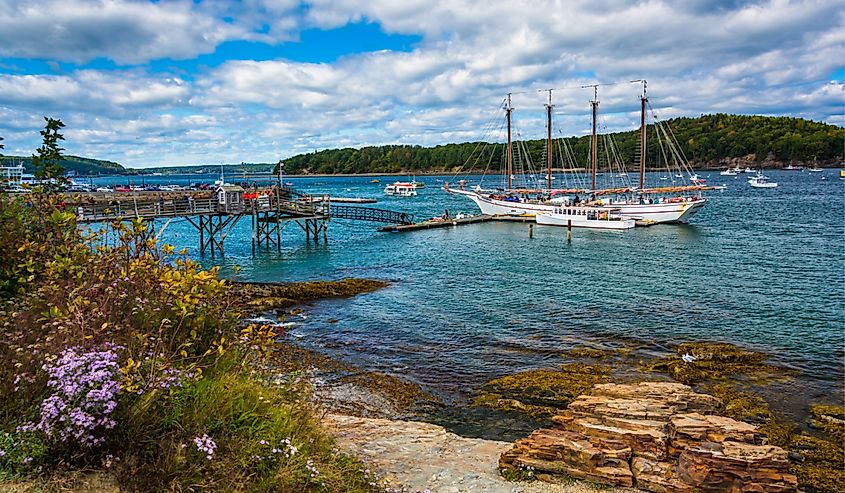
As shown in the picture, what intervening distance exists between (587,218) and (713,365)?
44294 mm

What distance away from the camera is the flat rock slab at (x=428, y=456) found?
8.96 meters

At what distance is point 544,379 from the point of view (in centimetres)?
1703

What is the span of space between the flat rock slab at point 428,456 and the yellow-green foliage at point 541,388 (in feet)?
8.90

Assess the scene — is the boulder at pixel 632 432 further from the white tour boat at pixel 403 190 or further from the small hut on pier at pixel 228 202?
the white tour boat at pixel 403 190

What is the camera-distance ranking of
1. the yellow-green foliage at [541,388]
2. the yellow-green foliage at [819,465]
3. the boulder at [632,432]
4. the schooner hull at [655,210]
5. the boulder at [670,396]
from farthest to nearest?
the schooner hull at [655,210], the yellow-green foliage at [541,388], the boulder at [670,396], the yellow-green foliage at [819,465], the boulder at [632,432]

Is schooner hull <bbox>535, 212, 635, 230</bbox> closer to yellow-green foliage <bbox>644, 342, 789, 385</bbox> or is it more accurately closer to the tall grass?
yellow-green foliage <bbox>644, 342, 789, 385</bbox>

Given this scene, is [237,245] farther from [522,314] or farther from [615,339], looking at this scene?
[615,339]

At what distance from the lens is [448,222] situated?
6506 centimetres

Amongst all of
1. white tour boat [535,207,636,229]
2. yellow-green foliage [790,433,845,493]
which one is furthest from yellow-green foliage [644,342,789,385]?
white tour boat [535,207,636,229]

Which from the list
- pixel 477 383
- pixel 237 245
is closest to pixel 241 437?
pixel 477 383

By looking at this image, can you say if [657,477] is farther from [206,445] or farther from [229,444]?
[206,445]

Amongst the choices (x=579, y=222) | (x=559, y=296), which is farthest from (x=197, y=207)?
(x=579, y=222)

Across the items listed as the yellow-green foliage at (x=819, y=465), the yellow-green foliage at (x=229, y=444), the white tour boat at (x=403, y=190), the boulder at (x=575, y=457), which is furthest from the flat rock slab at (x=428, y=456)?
the white tour boat at (x=403, y=190)

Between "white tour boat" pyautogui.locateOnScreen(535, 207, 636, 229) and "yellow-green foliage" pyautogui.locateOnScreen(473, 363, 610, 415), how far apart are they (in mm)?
42673
